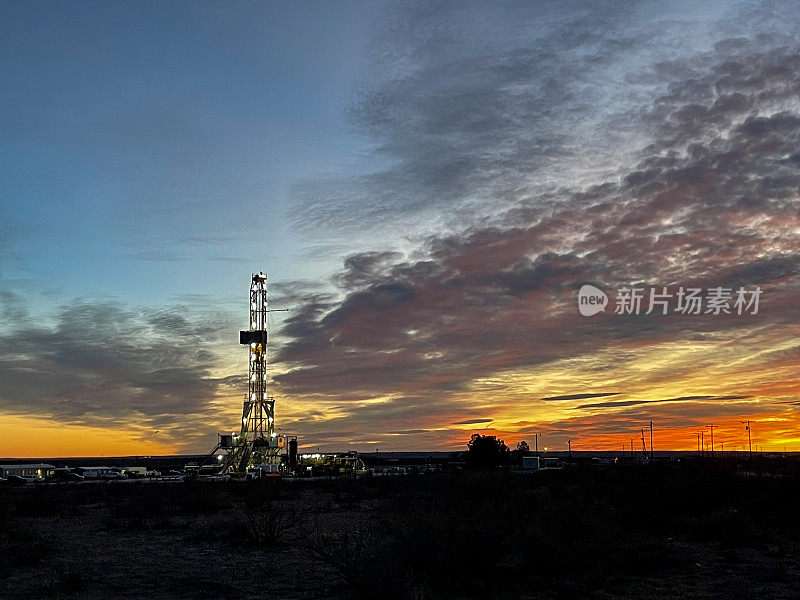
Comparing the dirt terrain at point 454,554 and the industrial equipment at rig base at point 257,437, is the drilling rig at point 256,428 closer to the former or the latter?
the industrial equipment at rig base at point 257,437

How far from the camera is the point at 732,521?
1939 cm

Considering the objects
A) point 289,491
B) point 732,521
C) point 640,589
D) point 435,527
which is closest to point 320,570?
point 435,527

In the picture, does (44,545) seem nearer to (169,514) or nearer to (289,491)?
(169,514)

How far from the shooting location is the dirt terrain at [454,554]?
1242 centimetres

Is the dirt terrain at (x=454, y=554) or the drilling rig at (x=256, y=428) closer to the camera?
the dirt terrain at (x=454, y=554)

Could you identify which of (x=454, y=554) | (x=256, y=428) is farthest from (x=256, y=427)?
(x=454, y=554)

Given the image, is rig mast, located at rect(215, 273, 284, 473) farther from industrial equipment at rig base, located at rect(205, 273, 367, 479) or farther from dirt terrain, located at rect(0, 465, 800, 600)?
dirt terrain, located at rect(0, 465, 800, 600)

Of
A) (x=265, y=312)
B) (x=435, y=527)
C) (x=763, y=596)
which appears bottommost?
(x=763, y=596)

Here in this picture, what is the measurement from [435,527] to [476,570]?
112 cm

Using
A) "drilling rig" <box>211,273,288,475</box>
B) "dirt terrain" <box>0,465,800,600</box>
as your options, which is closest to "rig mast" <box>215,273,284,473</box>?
"drilling rig" <box>211,273,288,475</box>

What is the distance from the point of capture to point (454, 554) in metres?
13.0

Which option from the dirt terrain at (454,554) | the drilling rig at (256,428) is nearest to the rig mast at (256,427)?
the drilling rig at (256,428)

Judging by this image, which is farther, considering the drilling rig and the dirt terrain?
the drilling rig

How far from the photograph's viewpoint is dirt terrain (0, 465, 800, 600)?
12.4 m
